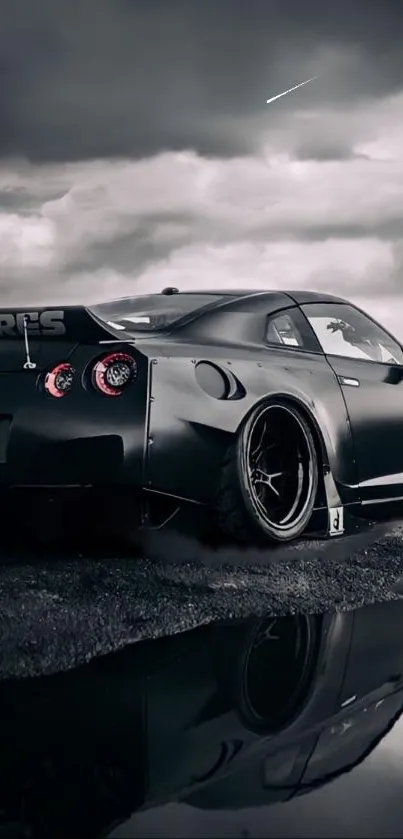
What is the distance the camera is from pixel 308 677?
A: 12.3ft

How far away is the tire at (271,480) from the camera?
5.50 metres

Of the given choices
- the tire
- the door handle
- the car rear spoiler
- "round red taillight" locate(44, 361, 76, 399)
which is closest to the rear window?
the car rear spoiler

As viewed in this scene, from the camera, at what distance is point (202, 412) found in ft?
17.5

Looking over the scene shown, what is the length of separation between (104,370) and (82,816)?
294cm

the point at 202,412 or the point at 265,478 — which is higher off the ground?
the point at 202,412

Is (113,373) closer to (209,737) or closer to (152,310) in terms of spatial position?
(152,310)

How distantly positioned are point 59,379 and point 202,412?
0.66m

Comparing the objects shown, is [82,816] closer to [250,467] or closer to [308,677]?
[308,677]

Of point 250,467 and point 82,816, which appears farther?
point 250,467

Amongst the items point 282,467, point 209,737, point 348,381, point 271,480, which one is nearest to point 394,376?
point 348,381

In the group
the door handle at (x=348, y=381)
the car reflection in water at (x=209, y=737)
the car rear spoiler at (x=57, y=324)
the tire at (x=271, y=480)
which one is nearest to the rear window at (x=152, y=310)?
the car rear spoiler at (x=57, y=324)

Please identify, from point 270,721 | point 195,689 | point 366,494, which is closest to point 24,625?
point 195,689

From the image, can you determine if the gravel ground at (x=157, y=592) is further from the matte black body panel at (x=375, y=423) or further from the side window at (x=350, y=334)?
the side window at (x=350, y=334)

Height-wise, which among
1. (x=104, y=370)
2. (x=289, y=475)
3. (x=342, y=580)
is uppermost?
(x=104, y=370)
